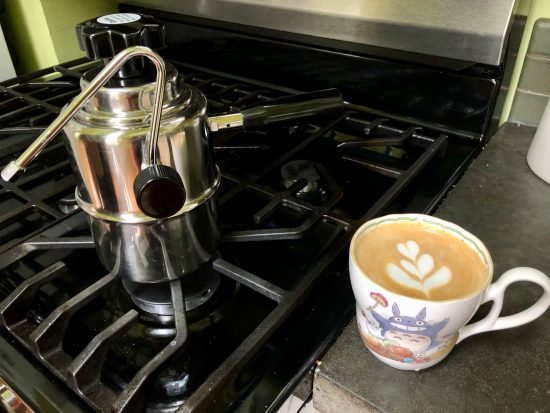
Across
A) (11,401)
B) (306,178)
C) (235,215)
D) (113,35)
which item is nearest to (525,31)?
(306,178)

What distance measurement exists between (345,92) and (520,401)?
1.71 feet

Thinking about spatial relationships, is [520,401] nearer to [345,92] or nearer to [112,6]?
[345,92]

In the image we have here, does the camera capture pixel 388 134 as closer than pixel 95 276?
No

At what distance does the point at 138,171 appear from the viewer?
36cm

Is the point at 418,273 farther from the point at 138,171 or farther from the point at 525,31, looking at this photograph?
the point at 525,31

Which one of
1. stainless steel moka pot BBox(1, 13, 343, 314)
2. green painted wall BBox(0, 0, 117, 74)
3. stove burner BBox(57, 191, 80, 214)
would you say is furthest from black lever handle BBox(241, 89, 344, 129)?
green painted wall BBox(0, 0, 117, 74)

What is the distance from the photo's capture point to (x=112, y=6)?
39.7 inches

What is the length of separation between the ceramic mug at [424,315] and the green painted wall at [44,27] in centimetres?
81

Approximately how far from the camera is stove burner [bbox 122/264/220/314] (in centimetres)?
44

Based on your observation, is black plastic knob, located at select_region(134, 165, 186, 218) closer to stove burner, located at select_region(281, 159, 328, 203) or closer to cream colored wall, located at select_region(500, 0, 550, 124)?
stove burner, located at select_region(281, 159, 328, 203)

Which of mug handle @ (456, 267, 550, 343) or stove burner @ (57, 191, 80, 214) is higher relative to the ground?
mug handle @ (456, 267, 550, 343)

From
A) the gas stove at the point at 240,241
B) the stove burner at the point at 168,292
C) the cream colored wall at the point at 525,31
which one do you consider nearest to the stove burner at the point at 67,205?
the gas stove at the point at 240,241

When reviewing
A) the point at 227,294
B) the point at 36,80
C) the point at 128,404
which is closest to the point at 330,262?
Answer: the point at 227,294

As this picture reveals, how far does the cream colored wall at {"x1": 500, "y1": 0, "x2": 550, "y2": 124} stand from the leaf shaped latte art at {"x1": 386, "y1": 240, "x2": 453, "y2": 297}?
44 centimetres
